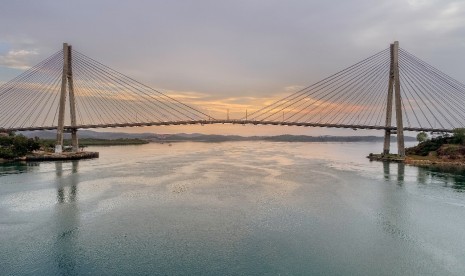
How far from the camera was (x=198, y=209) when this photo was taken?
22844 millimetres

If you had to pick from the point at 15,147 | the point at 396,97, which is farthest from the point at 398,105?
the point at 15,147

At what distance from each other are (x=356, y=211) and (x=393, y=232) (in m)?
4.73

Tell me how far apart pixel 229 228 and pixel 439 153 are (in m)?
51.5

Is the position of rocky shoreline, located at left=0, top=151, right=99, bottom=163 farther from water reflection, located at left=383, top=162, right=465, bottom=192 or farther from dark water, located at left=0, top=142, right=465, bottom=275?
water reflection, located at left=383, top=162, right=465, bottom=192

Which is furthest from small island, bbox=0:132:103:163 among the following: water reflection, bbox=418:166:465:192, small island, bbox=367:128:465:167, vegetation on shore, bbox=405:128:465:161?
vegetation on shore, bbox=405:128:465:161

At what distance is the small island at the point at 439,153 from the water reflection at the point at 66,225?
156ft

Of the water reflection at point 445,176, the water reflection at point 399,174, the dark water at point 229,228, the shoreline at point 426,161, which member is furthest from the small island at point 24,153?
the shoreline at point 426,161

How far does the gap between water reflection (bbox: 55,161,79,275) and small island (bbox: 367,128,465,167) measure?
47444 mm

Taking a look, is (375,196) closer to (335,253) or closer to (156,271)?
(335,253)

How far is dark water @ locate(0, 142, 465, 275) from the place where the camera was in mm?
13633

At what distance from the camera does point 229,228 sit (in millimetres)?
18516

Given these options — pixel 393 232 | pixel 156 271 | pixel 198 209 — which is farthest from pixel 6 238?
pixel 393 232

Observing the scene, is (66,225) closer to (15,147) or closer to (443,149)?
(15,147)

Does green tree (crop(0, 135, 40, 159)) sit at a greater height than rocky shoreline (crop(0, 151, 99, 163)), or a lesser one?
greater
